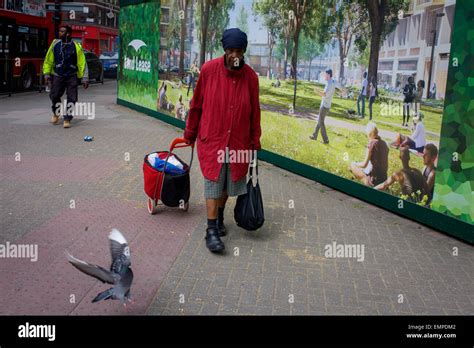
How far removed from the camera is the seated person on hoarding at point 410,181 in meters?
6.14

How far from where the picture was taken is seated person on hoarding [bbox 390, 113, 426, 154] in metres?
6.10

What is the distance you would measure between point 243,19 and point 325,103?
2.76m

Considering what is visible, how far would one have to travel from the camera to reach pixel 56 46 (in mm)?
10906

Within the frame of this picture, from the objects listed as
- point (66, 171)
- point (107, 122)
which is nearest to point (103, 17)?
point (107, 122)

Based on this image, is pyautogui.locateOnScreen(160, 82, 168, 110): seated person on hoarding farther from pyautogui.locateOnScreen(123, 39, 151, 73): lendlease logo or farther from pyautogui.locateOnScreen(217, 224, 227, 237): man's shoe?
pyautogui.locateOnScreen(217, 224, 227, 237): man's shoe

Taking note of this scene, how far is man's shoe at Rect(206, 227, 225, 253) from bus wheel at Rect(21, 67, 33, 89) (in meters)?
16.6

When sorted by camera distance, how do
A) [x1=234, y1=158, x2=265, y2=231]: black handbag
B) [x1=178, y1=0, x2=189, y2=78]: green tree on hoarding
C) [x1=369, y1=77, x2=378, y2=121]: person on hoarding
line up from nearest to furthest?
[x1=234, y1=158, x2=265, y2=231]: black handbag
[x1=369, y1=77, x2=378, y2=121]: person on hoarding
[x1=178, y1=0, x2=189, y2=78]: green tree on hoarding

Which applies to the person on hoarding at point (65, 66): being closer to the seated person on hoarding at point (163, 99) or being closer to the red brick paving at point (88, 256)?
the seated person on hoarding at point (163, 99)

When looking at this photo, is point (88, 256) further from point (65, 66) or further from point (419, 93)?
point (65, 66)

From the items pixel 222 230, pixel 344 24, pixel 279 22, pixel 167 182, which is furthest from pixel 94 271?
pixel 279 22

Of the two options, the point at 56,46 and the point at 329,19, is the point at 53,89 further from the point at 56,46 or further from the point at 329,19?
the point at 329,19

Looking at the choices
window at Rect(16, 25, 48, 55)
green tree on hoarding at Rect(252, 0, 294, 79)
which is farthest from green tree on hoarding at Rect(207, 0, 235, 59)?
window at Rect(16, 25, 48, 55)

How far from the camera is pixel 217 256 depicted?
5031mm

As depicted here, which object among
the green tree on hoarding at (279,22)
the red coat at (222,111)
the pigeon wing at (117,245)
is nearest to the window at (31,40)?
the green tree on hoarding at (279,22)
